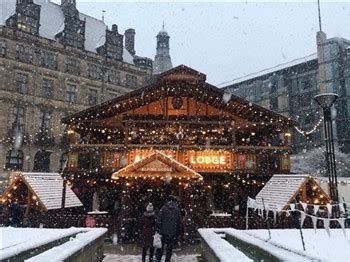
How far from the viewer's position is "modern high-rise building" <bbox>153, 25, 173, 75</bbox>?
70.2 m

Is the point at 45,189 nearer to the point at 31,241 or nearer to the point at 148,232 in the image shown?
the point at 148,232

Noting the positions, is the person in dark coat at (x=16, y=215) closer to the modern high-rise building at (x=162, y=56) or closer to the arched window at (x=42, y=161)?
the arched window at (x=42, y=161)

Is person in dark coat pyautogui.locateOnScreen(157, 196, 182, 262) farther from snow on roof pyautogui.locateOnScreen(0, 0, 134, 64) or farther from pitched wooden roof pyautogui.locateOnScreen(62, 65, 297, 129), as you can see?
snow on roof pyautogui.locateOnScreen(0, 0, 134, 64)

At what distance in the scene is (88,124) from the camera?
21.1 meters

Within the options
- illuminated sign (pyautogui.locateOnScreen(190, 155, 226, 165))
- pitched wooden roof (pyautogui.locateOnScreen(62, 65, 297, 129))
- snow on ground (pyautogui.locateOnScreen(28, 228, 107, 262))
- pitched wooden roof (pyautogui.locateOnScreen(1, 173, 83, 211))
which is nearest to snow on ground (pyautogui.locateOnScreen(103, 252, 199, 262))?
snow on ground (pyautogui.locateOnScreen(28, 228, 107, 262))

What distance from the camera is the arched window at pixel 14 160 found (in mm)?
36688

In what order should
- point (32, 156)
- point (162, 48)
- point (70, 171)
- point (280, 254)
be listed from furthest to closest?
point (162, 48)
point (32, 156)
point (70, 171)
point (280, 254)

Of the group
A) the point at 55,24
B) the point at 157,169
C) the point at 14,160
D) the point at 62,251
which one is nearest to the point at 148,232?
the point at 62,251

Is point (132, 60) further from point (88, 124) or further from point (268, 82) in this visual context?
point (88, 124)

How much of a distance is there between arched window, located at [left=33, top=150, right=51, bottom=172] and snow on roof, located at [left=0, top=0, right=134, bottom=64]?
13053mm

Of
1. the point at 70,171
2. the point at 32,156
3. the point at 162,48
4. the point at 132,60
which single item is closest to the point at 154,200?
the point at 70,171

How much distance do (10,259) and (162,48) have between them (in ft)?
223

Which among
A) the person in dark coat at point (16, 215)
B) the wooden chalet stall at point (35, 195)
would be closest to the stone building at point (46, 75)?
the wooden chalet stall at point (35, 195)

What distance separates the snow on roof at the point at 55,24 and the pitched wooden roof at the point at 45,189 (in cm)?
2668
